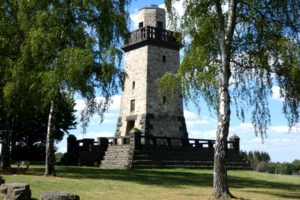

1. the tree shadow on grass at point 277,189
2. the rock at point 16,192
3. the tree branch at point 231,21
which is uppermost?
the tree branch at point 231,21

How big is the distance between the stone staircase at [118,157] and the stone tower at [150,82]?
452 centimetres

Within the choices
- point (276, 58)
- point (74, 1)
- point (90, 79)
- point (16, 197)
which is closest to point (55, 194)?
point (16, 197)

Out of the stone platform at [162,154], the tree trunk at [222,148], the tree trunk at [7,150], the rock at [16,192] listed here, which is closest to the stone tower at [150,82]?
the stone platform at [162,154]

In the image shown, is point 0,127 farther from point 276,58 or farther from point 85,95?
point 276,58

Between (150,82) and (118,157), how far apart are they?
29.3 ft

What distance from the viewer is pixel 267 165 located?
4594 centimetres

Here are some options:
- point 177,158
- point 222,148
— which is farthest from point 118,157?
point 222,148

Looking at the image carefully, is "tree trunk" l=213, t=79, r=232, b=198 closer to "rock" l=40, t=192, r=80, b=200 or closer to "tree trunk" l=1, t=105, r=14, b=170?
"rock" l=40, t=192, r=80, b=200

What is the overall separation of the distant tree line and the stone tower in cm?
784

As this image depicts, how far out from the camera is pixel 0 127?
37.5m

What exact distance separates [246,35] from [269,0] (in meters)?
1.35

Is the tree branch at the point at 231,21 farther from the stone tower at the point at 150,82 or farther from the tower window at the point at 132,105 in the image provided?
the tower window at the point at 132,105

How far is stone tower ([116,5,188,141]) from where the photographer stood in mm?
38562

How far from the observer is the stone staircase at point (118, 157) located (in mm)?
31089
